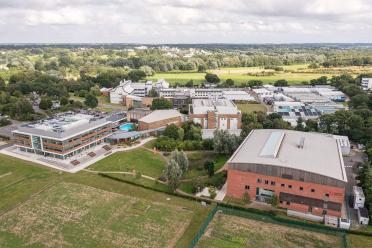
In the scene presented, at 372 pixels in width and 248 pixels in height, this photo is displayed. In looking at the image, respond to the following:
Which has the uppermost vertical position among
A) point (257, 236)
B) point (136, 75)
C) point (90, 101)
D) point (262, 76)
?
point (136, 75)

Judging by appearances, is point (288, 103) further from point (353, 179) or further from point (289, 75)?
point (289, 75)

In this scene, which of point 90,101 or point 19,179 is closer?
point 19,179

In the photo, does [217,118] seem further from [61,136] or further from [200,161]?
[61,136]

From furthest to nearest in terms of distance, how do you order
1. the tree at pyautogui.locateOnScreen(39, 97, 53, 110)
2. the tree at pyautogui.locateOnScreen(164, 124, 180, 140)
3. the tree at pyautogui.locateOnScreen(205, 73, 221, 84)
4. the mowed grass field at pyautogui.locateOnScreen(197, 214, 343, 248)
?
1. the tree at pyautogui.locateOnScreen(205, 73, 221, 84)
2. the tree at pyautogui.locateOnScreen(39, 97, 53, 110)
3. the tree at pyautogui.locateOnScreen(164, 124, 180, 140)
4. the mowed grass field at pyautogui.locateOnScreen(197, 214, 343, 248)

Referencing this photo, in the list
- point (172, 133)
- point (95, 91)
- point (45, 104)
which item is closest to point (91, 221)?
point (172, 133)

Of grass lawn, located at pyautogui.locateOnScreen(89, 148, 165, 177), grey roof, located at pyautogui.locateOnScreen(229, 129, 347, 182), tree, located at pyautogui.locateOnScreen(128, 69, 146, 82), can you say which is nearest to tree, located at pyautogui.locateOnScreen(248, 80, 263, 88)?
tree, located at pyautogui.locateOnScreen(128, 69, 146, 82)

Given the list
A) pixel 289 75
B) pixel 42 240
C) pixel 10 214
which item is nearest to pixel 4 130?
pixel 10 214

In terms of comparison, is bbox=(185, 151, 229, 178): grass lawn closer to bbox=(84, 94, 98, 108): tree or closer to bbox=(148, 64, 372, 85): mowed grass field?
bbox=(84, 94, 98, 108): tree
